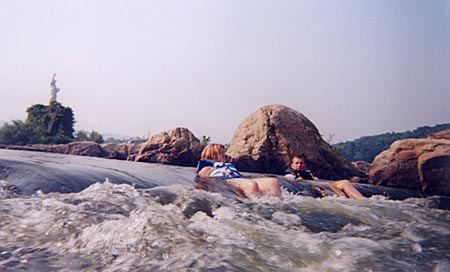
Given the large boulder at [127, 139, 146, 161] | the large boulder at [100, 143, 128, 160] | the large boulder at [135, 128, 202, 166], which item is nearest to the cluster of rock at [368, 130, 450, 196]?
the large boulder at [135, 128, 202, 166]

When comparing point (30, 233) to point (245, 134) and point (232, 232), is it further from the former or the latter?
point (245, 134)

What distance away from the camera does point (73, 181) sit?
10.6 ft

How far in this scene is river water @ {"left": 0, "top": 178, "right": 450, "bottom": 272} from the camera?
1420mm

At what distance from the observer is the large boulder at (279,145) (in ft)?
32.6

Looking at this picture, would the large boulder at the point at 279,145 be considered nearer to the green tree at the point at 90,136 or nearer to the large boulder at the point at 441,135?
the large boulder at the point at 441,135

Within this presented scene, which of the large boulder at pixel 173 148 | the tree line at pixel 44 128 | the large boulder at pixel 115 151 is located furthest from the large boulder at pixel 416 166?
the tree line at pixel 44 128

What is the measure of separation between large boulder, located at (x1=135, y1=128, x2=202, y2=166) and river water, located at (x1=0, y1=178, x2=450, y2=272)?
284 inches

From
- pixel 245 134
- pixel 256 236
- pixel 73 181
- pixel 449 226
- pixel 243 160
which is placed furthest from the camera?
pixel 245 134

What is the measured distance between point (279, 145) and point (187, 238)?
8.60m

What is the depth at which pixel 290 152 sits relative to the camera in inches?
392

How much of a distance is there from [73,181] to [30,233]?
5.30ft

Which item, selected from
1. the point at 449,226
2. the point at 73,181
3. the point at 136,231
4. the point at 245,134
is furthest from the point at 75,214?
the point at 245,134

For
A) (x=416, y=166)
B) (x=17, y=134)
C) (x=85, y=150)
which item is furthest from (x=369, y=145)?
(x=17, y=134)

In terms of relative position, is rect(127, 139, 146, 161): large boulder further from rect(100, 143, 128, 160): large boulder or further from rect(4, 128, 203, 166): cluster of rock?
rect(100, 143, 128, 160): large boulder
